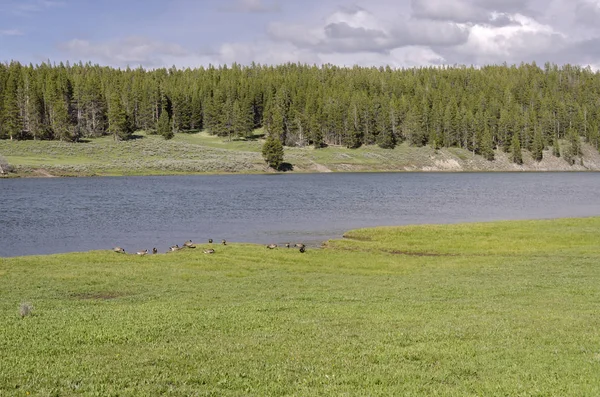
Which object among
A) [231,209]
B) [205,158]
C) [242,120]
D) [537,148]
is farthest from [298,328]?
[537,148]

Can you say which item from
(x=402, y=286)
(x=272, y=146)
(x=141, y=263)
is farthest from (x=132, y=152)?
(x=402, y=286)

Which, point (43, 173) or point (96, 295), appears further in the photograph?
point (43, 173)

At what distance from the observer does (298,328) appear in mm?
17766

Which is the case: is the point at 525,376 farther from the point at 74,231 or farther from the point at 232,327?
the point at 74,231

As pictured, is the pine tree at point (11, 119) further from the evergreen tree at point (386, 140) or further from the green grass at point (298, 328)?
the green grass at point (298, 328)

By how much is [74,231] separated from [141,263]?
841 inches

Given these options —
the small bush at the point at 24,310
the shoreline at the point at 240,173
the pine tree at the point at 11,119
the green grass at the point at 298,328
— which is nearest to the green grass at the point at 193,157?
the shoreline at the point at 240,173

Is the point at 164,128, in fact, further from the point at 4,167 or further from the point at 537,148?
the point at 537,148

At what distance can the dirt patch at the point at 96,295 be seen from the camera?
971 inches

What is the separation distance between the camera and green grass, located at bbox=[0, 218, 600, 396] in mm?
12562

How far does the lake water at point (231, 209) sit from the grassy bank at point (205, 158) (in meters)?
21.2

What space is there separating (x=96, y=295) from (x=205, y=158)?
13571cm

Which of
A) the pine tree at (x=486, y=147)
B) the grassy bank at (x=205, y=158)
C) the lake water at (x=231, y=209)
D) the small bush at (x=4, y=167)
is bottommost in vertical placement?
the lake water at (x=231, y=209)

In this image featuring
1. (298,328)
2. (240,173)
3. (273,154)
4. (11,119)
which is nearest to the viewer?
(298,328)
